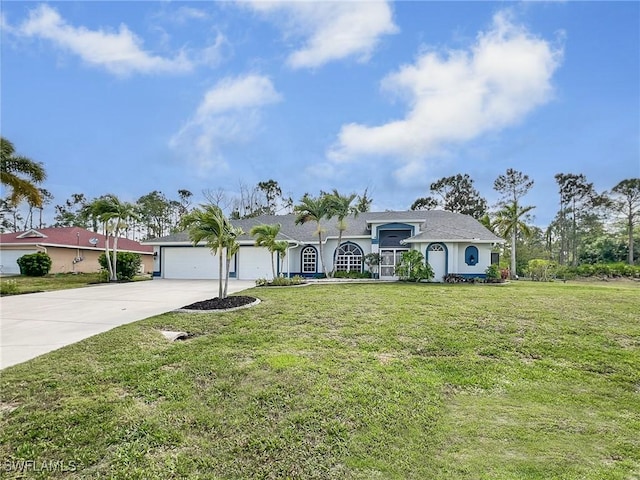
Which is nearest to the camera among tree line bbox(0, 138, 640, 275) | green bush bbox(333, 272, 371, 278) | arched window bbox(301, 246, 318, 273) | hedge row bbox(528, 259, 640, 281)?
green bush bbox(333, 272, 371, 278)

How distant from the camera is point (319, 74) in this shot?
1620 cm

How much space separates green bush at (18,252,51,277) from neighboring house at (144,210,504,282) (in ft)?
22.4

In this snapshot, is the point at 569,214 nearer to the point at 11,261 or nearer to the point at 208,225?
the point at 208,225

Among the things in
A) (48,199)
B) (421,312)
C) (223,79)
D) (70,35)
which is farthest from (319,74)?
(48,199)

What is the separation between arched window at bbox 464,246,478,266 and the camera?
21.0 m

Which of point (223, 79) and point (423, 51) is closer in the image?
point (423, 51)

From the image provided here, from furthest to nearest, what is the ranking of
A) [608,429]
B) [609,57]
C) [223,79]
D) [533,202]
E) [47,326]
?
1. [533,202]
2. [223,79]
3. [609,57]
4. [47,326]
5. [608,429]

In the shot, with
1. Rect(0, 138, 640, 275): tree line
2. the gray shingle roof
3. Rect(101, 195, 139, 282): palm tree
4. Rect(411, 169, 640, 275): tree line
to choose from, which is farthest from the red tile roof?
Rect(411, 169, 640, 275): tree line

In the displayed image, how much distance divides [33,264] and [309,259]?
1806cm

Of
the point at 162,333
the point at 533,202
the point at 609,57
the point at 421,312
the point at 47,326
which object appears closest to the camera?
the point at 162,333

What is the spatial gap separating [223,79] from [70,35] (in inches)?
248

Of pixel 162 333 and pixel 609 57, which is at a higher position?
pixel 609 57

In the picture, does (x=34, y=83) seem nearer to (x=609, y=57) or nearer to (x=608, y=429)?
(x=608, y=429)

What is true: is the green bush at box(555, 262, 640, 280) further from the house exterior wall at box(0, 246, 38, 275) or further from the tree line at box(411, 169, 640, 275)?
the house exterior wall at box(0, 246, 38, 275)
